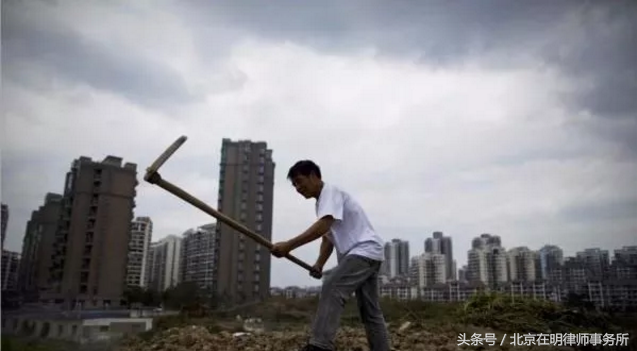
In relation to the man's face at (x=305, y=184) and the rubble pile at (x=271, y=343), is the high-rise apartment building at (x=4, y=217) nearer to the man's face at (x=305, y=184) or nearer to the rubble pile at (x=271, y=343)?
the rubble pile at (x=271, y=343)

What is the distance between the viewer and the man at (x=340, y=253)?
1638mm

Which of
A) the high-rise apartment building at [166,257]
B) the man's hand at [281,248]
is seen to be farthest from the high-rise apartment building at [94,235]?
the man's hand at [281,248]

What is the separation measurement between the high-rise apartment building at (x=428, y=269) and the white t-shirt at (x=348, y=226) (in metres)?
35.7

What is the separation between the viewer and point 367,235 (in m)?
1.76

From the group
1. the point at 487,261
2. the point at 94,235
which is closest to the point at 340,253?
the point at 94,235

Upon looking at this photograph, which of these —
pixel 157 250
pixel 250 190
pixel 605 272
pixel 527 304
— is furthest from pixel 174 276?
pixel 527 304

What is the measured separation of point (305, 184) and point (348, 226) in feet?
0.77

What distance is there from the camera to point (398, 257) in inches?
1437

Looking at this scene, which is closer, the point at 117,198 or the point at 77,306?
the point at 77,306

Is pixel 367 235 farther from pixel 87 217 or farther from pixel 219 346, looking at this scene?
pixel 87 217

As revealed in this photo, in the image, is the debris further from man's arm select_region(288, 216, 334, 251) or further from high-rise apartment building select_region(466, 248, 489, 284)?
high-rise apartment building select_region(466, 248, 489, 284)

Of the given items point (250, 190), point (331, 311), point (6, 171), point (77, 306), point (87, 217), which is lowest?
point (77, 306)

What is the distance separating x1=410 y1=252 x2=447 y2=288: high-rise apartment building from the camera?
36062mm

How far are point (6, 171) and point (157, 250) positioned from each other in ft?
104
